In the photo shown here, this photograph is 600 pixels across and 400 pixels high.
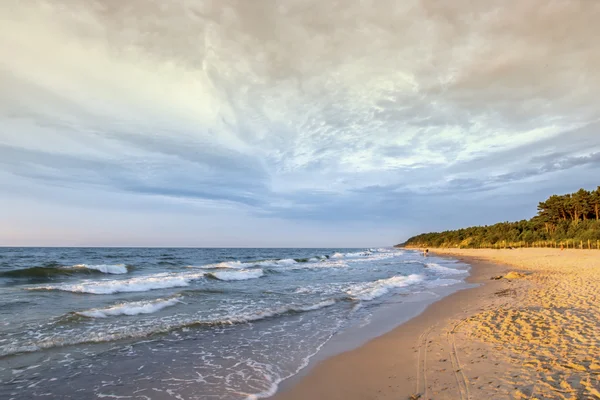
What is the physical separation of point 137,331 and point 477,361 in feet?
28.3

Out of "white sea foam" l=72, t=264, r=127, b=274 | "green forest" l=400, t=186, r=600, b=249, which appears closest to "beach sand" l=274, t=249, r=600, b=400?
"white sea foam" l=72, t=264, r=127, b=274

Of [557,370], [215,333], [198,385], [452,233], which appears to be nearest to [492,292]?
[557,370]

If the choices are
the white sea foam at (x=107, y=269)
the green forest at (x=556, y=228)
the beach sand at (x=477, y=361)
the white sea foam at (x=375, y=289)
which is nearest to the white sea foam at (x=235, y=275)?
the white sea foam at (x=375, y=289)

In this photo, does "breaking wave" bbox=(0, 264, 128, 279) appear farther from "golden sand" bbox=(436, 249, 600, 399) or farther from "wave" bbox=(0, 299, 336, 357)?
"golden sand" bbox=(436, 249, 600, 399)

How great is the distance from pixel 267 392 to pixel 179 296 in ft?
35.7

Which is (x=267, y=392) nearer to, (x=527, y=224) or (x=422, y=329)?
(x=422, y=329)

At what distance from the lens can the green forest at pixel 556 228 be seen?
4909cm

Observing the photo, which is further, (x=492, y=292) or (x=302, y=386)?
(x=492, y=292)

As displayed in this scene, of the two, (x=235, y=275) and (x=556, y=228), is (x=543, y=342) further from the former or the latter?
(x=556, y=228)

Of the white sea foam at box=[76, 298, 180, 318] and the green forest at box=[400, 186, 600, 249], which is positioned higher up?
A: the green forest at box=[400, 186, 600, 249]

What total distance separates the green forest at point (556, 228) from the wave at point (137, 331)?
50.0m

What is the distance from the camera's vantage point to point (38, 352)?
24.3 feet

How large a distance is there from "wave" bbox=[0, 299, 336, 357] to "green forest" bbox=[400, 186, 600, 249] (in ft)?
164

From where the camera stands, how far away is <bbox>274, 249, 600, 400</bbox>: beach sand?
4.77 metres
